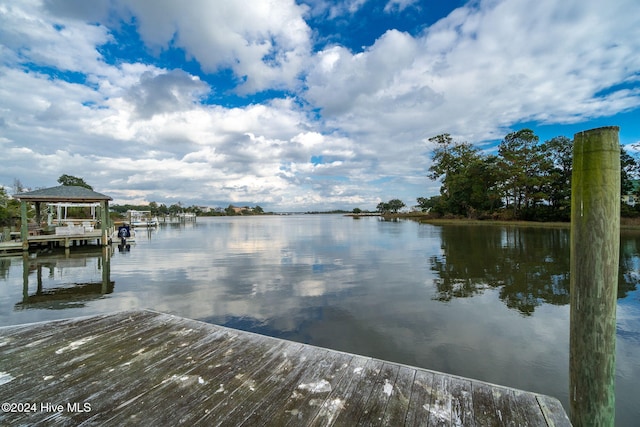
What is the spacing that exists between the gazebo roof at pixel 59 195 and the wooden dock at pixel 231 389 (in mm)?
18404

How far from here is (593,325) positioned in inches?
94.0

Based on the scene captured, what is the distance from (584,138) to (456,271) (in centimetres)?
963

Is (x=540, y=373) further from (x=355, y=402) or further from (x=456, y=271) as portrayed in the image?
(x=456, y=271)

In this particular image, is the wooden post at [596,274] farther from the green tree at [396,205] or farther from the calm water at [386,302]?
the green tree at [396,205]

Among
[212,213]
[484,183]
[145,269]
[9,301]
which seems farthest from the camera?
[212,213]

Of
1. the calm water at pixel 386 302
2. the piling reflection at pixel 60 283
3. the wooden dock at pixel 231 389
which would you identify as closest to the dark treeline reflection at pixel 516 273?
the calm water at pixel 386 302

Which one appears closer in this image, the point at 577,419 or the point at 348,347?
the point at 577,419

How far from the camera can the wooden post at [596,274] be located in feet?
7.66

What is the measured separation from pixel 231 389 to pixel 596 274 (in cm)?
330

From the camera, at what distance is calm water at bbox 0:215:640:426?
4.76 meters

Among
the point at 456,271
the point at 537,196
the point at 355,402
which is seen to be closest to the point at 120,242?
the point at 456,271

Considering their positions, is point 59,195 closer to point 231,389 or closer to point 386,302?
point 386,302

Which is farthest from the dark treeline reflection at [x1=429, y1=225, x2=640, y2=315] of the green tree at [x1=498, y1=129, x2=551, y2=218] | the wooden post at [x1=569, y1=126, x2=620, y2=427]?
the green tree at [x1=498, y1=129, x2=551, y2=218]

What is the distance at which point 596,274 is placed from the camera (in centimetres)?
236
